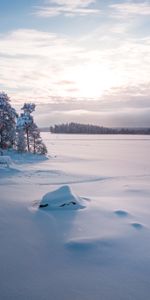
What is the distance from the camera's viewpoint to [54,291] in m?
5.73

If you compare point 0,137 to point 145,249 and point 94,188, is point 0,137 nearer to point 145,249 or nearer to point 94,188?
point 94,188

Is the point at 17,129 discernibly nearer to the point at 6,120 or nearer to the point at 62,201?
the point at 6,120

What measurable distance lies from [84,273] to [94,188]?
10937 mm

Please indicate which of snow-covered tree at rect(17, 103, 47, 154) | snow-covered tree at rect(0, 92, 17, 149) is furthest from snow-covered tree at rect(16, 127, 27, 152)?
snow-covered tree at rect(0, 92, 17, 149)

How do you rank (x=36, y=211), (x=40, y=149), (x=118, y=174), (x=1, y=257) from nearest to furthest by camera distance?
1. (x=1, y=257)
2. (x=36, y=211)
3. (x=118, y=174)
4. (x=40, y=149)

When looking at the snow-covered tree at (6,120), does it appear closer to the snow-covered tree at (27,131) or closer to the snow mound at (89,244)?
the snow-covered tree at (27,131)

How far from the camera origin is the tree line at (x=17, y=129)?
138ft

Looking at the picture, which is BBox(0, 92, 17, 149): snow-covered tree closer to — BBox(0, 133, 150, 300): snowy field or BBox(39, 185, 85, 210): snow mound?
BBox(0, 133, 150, 300): snowy field

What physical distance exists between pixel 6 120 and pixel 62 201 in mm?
31993

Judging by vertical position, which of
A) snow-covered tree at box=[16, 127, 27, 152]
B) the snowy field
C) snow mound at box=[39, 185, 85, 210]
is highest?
snow-covered tree at box=[16, 127, 27, 152]

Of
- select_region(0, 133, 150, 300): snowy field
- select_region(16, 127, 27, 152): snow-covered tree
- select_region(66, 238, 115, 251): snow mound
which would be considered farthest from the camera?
select_region(16, 127, 27, 152): snow-covered tree

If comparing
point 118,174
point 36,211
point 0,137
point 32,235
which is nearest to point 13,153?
point 0,137

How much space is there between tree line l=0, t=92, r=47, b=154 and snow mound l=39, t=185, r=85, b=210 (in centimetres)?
3093

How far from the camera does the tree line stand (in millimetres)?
42000
